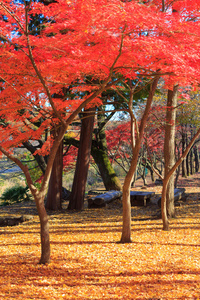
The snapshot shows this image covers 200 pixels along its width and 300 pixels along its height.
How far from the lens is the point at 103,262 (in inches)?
178

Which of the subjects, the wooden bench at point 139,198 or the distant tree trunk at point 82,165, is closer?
the distant tree trunk at point 82,165

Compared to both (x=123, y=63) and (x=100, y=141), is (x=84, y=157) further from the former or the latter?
(x=123, y=63)

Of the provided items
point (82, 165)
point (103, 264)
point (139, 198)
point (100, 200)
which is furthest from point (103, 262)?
point (139, 198)

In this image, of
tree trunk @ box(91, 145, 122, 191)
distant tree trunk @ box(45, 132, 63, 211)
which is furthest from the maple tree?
tree trunk @ box(91, 145, 122, 191)

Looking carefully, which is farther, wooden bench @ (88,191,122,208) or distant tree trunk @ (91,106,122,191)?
distant tree trunk @ (91,106,122,191)

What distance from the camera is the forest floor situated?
3.53 metres

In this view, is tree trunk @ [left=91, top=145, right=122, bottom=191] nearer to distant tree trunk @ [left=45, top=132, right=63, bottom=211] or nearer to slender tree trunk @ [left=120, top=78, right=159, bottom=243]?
distant tree trunk @ [left=45, top=132, right=63, bottom=211]

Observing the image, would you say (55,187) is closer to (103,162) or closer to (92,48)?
(103,162)

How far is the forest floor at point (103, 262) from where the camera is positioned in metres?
3.53

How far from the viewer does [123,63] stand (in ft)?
14.4

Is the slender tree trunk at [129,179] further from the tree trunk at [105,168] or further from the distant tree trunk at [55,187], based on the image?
the tree trunk at [105,168]

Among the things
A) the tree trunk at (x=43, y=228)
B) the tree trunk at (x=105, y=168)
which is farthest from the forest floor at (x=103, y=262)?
the tree trunk at (x=105, y=168)

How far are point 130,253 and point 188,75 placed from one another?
3129 mm

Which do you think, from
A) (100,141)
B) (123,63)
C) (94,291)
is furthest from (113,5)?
(100,141)
